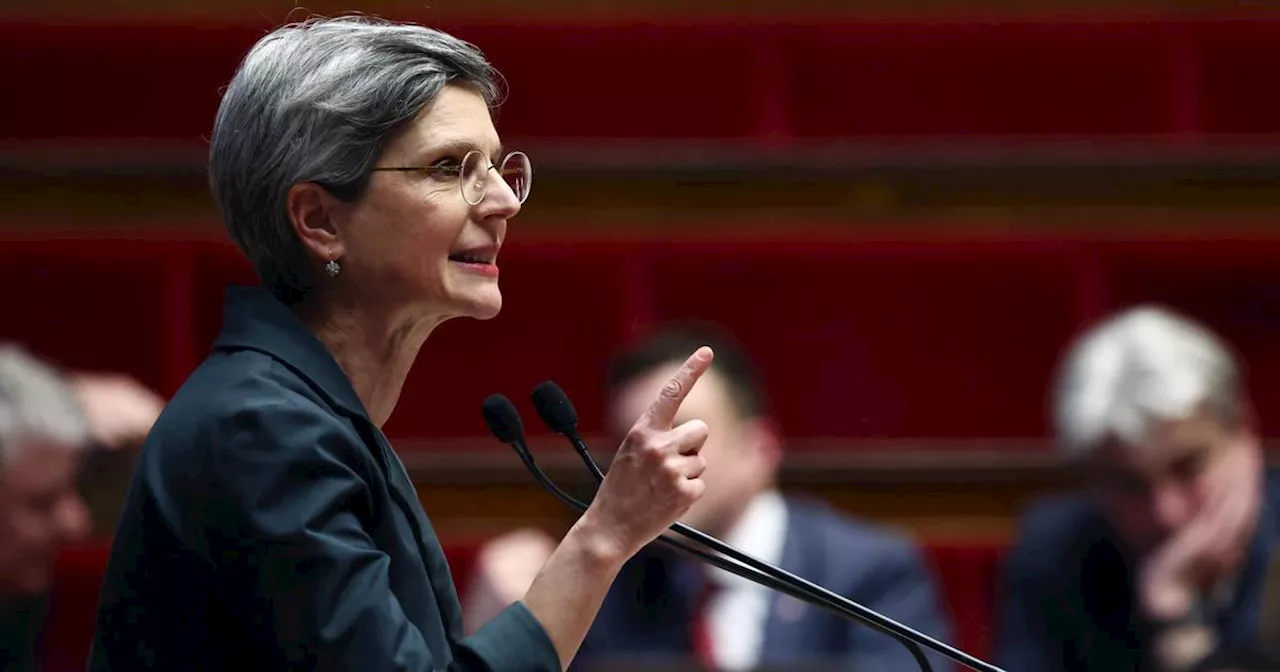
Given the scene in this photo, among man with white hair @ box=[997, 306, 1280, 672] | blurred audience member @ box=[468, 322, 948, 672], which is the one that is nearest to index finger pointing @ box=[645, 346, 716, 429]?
blurred audience member @ box=[468, 322, 948, 672]

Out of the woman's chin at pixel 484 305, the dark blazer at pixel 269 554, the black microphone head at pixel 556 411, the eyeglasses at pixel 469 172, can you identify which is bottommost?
the dark blazer at pixel 269 554

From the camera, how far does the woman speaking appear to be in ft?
1.40

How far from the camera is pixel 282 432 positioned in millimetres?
438

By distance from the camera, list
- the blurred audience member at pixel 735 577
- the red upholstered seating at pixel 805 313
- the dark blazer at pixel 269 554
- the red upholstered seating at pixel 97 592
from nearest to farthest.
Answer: the dark blazer at pixel 269 554 → the blurred audience member at pixel 735 577 → the red upholstered seating at pixel 97 592 → the red upholstered seating at pixel 805 313

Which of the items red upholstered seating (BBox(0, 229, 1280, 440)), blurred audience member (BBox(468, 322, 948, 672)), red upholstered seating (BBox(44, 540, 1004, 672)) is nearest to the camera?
blurred audience member (BBox(468, 322, 948, 672))

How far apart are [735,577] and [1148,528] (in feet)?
0.77

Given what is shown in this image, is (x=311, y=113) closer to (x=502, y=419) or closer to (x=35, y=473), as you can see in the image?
(x=502, y=419)

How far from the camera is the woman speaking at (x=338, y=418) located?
427mm

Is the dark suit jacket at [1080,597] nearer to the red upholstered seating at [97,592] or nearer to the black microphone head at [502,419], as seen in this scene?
the red upholstered seating at [97,592]

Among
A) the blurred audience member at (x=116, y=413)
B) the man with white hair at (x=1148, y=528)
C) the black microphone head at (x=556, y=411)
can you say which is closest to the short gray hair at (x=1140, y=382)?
the man with white hair at (x=1148, y=528)

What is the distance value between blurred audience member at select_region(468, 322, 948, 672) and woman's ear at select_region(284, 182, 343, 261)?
504 millimetres

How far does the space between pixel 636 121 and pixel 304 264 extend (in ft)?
2.87

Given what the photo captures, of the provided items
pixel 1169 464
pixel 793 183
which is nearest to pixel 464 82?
pixel 1169 464

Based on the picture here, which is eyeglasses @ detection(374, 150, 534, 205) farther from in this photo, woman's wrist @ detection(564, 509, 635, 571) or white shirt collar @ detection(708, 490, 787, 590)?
white shirt collar @ detection(708, 490, 787, 590)
